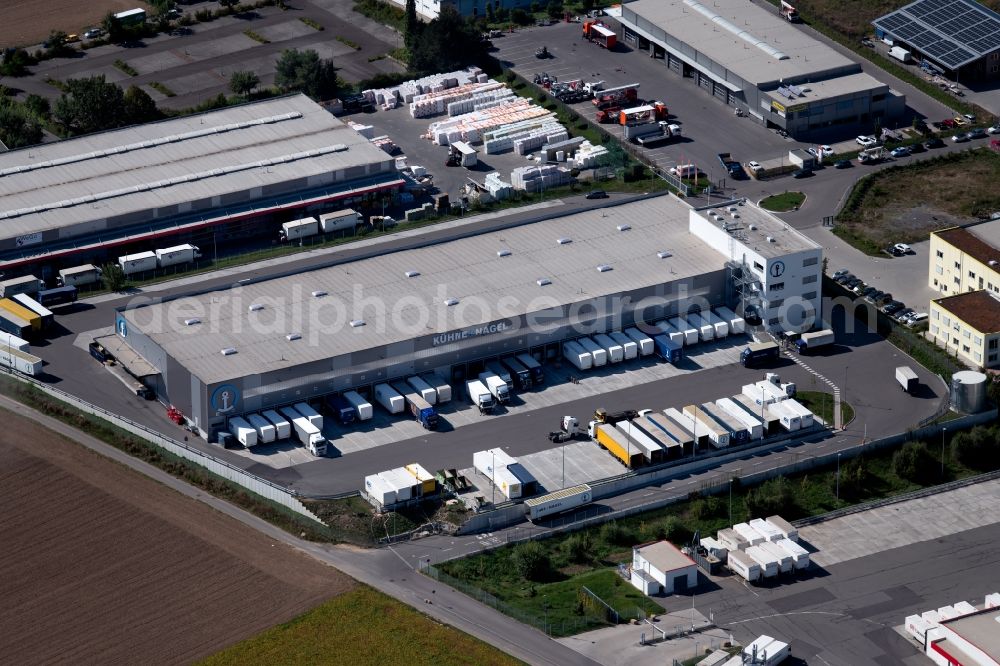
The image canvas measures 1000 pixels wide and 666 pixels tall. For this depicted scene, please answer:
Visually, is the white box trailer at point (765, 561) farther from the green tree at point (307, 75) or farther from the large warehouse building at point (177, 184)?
the green tree at point (307, 75)

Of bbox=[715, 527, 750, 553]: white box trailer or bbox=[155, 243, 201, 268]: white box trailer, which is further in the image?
bbox=[155, 243, 201, 268]: white box trailer

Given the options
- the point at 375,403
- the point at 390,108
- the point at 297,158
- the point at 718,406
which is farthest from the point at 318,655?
the point at 390,108

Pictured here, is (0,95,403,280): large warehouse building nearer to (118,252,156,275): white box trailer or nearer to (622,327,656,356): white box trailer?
(118,252,156,275): white box trailer

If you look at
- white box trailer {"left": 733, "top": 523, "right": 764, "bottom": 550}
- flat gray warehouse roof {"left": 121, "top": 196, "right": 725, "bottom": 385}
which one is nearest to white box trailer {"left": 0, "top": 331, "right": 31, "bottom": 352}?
flat gray warehouse roof {"left": 121, "top": 196, "right": 725, "bottom": 385}

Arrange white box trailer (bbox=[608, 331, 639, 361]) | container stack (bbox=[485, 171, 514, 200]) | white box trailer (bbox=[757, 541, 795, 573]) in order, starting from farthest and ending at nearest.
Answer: container stack (bbox=[485, 171, 514, 200]) < white box trailer (bbox=[608, 331, 639, 361]) < white box trailer (bbox=[757, 541, 795, 573])

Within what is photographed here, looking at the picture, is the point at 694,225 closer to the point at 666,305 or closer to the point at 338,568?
the point at 666,305

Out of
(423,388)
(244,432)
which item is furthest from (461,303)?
(244,432)

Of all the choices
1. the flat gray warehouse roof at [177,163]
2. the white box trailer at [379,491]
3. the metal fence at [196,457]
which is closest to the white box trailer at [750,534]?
the white box trailer at [379,491]
